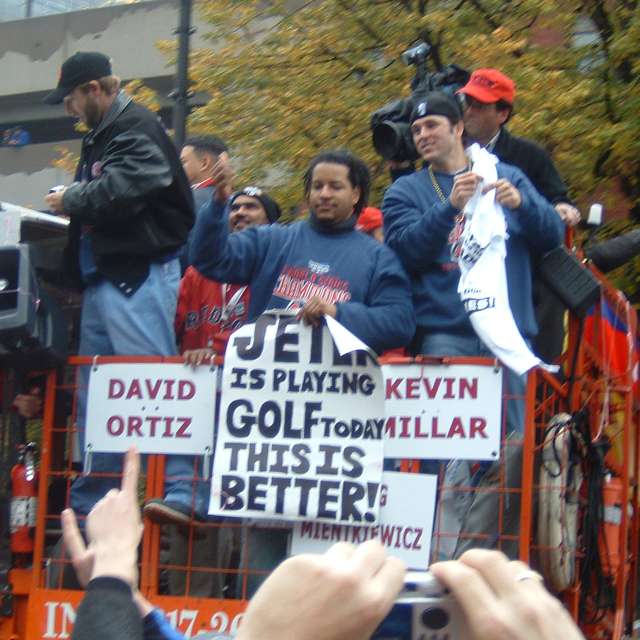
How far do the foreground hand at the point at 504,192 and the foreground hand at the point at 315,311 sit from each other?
0.81 meters

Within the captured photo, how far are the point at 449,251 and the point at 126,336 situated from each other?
4.63 ft

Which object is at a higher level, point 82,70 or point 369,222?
point 82,70

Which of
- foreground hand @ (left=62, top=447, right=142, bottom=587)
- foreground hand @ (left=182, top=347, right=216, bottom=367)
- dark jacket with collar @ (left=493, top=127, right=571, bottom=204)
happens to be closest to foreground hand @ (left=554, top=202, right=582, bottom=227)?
dark jacket with collar @ (left=493, top=127, right=571, bottom=204)

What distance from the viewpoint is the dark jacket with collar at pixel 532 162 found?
6.88 meters

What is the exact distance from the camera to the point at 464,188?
18.4 feet

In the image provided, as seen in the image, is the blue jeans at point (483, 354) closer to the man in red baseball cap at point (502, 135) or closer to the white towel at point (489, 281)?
the white towel at point (489, 281)

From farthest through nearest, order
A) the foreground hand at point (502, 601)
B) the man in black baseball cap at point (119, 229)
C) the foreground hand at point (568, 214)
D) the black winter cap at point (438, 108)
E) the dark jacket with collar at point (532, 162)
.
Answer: the dark jacket with collar at point (532, 162), the foreground hand at point (568, 214), the black winter cap at point (438, 108), the man in black baseball cap at point (119, 229), the foreground hand at point (502, 601)

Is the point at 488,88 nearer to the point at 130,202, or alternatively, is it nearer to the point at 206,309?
the point at 206,309

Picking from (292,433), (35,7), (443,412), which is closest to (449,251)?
(443,412)

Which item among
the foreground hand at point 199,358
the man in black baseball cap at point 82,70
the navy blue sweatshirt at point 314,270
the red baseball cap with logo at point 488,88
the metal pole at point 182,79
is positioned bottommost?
the foreground hand at point 199,358

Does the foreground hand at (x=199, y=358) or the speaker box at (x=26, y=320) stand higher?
the speaker box at (x=26, y=320)

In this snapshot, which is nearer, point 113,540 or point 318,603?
point 318,603

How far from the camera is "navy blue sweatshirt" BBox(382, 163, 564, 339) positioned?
580 cm

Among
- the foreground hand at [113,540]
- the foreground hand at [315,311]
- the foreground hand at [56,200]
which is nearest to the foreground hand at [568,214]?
the foreground hand at [315,311]
